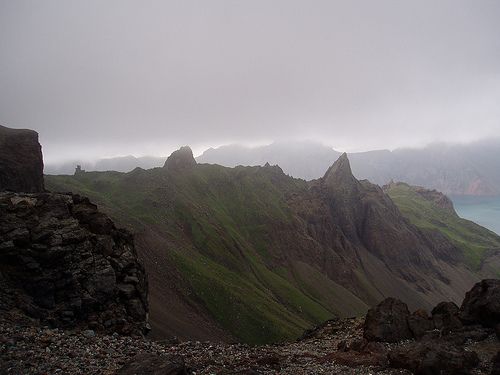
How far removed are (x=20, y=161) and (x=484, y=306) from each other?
6711 centimetres

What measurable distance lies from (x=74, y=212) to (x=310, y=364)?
28940mm

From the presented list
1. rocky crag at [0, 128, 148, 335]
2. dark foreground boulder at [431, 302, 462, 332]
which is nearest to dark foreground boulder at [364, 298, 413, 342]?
dark foreground boulder at [431, 302, 462, 332]

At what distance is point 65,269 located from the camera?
34375mm

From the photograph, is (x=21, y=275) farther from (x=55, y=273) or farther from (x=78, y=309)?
(x=78, y=309)

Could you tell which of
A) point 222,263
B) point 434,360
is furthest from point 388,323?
point 222,263

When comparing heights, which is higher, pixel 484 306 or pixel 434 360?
pixel 434 360

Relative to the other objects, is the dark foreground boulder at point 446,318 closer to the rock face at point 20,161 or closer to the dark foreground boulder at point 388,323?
the dark foreground boulder at point 388,323

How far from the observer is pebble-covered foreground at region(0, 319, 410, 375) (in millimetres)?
20328

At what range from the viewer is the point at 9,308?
92.4ft

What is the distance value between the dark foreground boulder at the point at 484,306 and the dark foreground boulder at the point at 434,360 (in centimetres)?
927

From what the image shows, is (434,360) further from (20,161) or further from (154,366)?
(20,161)

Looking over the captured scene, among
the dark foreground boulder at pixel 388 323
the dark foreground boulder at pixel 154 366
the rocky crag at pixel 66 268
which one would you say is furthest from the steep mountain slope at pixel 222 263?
the dark foreground boulder at pixel 154 366

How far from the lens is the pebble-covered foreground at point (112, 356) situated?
800 inches

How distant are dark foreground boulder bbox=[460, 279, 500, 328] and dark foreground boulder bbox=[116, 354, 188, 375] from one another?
78.7 ft
